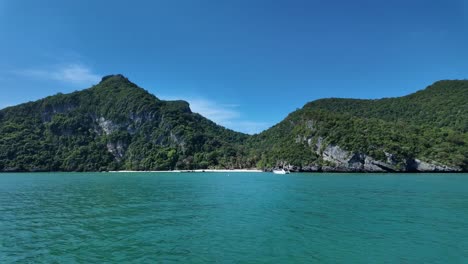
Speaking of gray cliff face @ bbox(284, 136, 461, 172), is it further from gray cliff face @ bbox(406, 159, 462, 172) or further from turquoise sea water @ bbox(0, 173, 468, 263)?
turquoise sea water @ bbox(0, 173, 468, 263)

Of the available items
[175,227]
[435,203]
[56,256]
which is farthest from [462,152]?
[56,256]

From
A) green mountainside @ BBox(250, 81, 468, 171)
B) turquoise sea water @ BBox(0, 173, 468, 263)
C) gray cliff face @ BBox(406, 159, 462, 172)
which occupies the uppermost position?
green mountainside @ BBox(250, 81, 468, 171)

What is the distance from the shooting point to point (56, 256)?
631 inches

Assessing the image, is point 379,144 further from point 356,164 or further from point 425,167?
point 425,167

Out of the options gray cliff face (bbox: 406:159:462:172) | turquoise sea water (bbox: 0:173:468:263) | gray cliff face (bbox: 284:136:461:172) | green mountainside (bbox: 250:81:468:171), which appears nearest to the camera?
turquoise sea water (bbox: 0:173:468:263)

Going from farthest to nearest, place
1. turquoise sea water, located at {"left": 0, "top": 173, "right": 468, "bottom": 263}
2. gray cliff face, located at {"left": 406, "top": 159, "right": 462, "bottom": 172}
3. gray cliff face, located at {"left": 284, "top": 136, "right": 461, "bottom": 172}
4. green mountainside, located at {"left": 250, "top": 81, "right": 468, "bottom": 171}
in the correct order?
1. green mountainside, located at {"left": 250, "top": 81, "right": 468, "bottom": 171}
2. gray cliff face, located at {"left": 284, "top": 136, "right": 461, "bottom": 172}
3. gray cliff face, located at {"left": 406, "top": 159, "right": 462, "bottom": 172}
4. turquoise sea water, located at {"left": 0, "top": 173, "right": 468, "bottom": 263}

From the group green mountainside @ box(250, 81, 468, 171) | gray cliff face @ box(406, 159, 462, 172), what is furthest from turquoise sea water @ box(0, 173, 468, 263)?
green mountainside @ box(250, 81, 468, 171)

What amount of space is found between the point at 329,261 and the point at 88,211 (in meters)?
24.1

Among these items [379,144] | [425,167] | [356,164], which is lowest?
[425,167]

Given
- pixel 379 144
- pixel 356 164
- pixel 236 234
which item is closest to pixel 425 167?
pixel 379 144

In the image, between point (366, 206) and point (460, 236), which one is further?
point (366, 206)

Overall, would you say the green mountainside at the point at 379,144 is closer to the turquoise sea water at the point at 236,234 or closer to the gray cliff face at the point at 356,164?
the gray cliff face at the point at 356,164

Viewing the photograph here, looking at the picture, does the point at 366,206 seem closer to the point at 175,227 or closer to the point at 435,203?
the point at 435,203

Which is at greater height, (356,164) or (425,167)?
(356,164)
